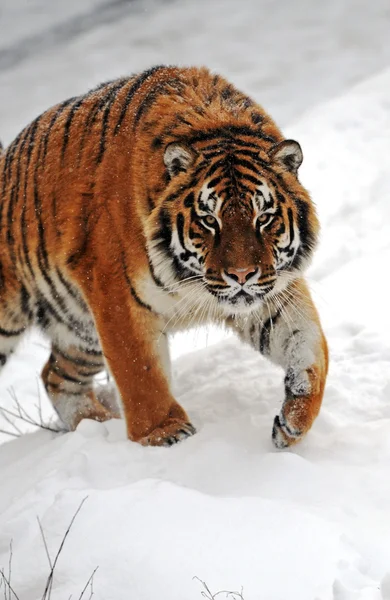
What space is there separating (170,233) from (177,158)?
0.80 ft

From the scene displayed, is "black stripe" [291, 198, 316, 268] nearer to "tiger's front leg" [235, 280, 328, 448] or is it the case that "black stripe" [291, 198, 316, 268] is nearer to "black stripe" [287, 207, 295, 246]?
"black stripe" [287, 207, 295, 246]

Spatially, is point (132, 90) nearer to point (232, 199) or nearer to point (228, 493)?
point (232, 199)

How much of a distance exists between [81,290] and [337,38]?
661 cm

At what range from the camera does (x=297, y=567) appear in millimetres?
2170

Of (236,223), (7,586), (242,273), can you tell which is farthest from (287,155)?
(7,586)

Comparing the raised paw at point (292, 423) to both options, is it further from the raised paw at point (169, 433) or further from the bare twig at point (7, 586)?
the bare twig at point (7, 586)

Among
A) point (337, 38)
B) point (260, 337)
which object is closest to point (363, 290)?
point (260, 337)

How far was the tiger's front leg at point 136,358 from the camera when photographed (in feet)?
10.1

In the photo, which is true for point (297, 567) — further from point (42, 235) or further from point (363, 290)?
point (363, 290)

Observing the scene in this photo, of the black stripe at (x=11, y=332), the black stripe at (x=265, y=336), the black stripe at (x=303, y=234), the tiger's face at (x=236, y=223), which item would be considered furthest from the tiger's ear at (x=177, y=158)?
the black stripe at (x=11, y=332)

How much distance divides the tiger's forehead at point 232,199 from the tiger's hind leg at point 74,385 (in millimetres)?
1380

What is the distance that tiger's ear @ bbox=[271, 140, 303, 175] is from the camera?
2.86 metres

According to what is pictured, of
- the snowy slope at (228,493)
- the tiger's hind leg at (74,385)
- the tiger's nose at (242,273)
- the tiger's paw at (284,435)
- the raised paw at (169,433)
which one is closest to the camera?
the snowy slope at (228,493)

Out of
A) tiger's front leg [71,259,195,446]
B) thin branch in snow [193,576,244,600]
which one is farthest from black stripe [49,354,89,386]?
thin branch in snow [193,576,244,600]
